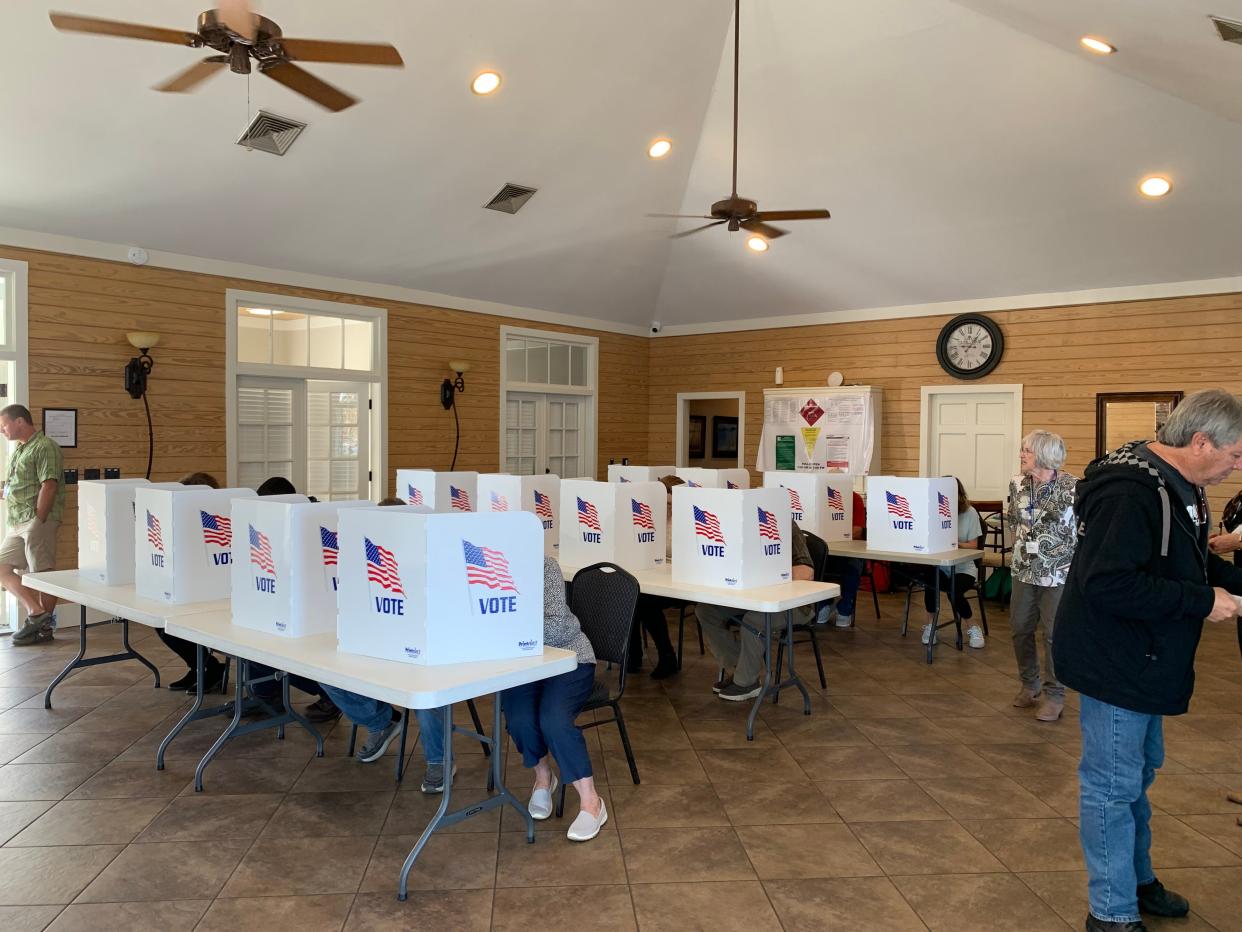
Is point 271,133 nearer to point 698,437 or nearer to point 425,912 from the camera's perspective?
point 425,912

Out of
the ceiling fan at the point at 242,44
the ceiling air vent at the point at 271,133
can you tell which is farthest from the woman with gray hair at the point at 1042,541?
the ceiling air vent at the point at 271,133

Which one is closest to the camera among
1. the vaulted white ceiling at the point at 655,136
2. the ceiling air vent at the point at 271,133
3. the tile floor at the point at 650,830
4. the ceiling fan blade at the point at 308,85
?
the tile floor at the point at 650,830

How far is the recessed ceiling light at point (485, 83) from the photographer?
5.65m

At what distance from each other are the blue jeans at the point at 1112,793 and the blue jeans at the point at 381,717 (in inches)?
80.4

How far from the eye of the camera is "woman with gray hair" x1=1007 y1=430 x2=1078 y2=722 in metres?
4.09

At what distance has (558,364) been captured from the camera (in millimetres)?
9648

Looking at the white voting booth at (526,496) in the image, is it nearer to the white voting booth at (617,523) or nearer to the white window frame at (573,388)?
the white voting booth at (617,523)

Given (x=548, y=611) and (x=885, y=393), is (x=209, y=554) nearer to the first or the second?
(x=548, y=611)

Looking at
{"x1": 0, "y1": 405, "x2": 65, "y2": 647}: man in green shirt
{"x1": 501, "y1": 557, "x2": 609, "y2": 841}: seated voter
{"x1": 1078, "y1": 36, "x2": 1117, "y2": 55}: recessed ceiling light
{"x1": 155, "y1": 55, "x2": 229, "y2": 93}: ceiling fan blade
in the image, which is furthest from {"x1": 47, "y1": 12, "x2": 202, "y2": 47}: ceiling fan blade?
{"x1": 1078, "y1": 36, "x2": 1117, "y2": 55}: recessed ceiling light

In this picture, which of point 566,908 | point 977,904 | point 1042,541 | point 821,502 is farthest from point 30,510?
point 1042,541

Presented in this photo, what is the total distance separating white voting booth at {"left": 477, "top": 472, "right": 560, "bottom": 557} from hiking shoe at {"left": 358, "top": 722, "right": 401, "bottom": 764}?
1904mm

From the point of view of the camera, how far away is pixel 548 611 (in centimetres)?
303

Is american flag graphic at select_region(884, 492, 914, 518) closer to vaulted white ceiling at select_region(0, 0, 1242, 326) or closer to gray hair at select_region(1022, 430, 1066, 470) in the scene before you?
gray hair at select_region(1022, 430, 1066, 470)

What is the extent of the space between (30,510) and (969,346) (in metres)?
7.54
